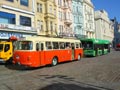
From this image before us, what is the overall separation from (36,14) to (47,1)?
4019 millimetres

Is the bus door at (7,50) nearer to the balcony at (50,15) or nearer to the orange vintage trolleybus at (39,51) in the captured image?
the orange vintage trolleybus at (39,51)

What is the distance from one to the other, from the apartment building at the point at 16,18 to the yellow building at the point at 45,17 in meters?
2.41

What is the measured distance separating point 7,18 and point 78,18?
97.2 ft

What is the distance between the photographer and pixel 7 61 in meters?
24.8

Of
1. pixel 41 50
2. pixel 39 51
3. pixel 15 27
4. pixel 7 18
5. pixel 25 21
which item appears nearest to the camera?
pixel 39 51

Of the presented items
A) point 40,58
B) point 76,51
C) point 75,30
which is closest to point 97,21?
point 75,30

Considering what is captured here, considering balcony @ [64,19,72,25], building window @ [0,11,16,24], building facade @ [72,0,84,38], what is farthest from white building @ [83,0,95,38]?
building window @ [0,11,16,24]

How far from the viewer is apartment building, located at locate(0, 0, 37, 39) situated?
33.2 meters

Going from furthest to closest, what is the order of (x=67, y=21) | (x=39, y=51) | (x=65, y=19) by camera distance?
(x=67, y=21) → (x=65, y=19) → (x=39, y=51)

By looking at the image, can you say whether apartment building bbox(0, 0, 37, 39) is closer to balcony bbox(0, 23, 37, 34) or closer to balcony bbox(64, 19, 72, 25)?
balcony bbox(0, 23, 37, 34)

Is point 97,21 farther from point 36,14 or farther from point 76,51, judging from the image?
point 76,51

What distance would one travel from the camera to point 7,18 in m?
34.3

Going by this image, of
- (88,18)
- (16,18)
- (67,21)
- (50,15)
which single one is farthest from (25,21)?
(88,18)

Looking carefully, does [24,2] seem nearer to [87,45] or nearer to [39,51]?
[87,45]
